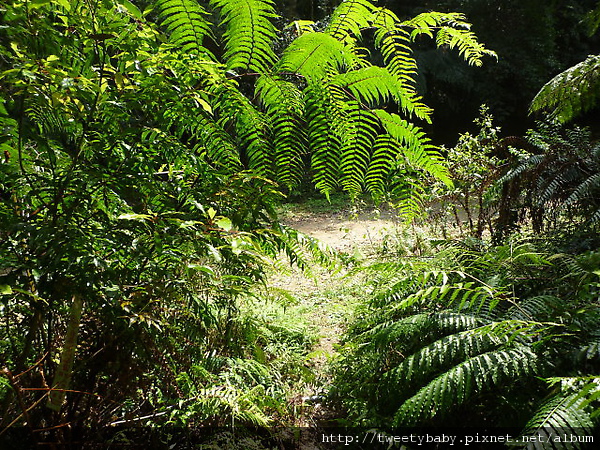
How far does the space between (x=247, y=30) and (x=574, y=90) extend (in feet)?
11.8

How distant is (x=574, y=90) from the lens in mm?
3549

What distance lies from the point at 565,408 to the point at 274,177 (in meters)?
1.20

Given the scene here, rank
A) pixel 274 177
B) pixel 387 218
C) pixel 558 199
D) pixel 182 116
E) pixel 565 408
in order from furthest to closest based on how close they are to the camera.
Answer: pixel 387 218 < pixel 558 199 < pixel 274 177 < pixel 565 408 < pixel 182 116

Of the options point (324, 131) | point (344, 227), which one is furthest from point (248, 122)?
point (344, 227)

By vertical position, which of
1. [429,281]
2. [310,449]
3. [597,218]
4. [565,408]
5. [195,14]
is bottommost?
[310,449]

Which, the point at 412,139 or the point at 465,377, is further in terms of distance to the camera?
the point at 465,377

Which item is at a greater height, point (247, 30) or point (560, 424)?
point (247, 30)

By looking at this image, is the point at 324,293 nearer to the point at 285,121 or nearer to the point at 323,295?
the point at 323,295

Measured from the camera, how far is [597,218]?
8.32 ft

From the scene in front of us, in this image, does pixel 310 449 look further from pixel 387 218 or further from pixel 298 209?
pixel 298 209

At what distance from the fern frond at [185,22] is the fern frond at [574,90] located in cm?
365

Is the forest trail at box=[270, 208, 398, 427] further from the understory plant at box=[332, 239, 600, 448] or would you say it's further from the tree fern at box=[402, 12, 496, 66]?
A: the tree fern at box=[402, 12, 496, 66]

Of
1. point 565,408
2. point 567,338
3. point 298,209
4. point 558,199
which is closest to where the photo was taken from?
point 565,408

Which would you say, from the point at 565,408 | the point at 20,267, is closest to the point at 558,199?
the point at 565,408
